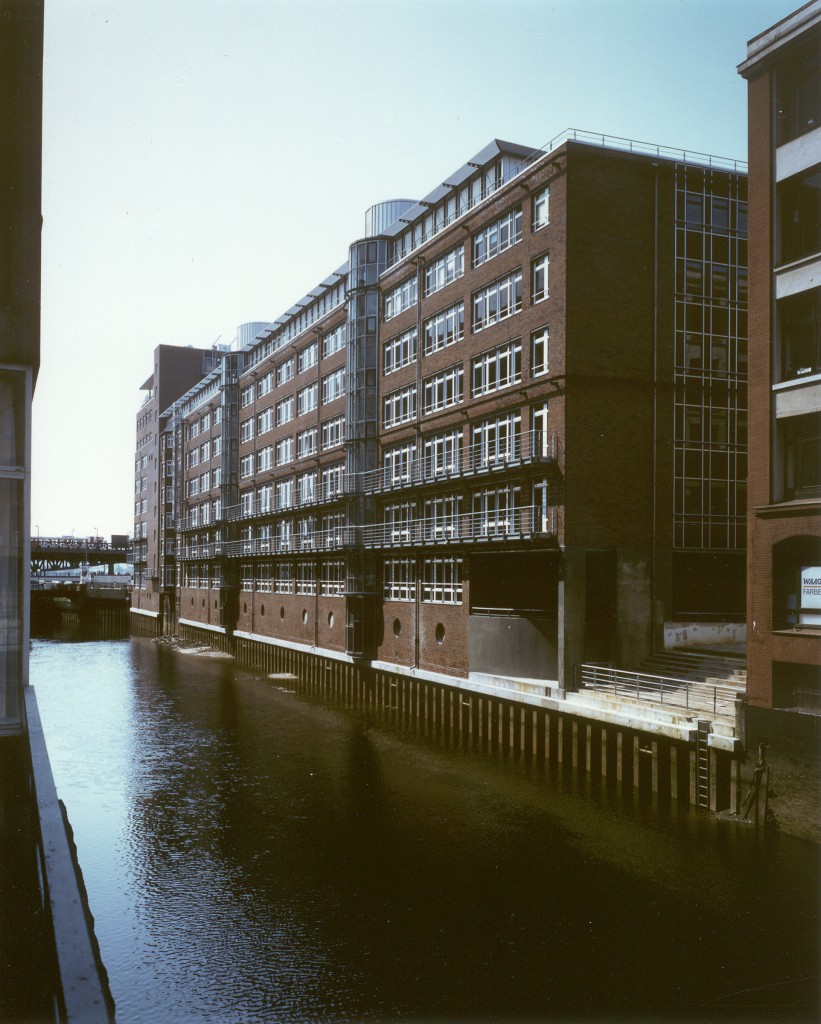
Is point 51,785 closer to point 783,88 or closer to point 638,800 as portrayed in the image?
point 638,800

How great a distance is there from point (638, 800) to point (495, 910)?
8.45 metres

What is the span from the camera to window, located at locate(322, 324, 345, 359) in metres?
52.8

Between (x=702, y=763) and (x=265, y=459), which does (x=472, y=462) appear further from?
(x=265, y=459)

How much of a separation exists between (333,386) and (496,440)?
20.0m

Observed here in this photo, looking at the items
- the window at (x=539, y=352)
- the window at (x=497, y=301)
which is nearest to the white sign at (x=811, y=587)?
the window at (x=539, y=352)

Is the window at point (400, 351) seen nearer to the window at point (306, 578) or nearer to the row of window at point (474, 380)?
the row of window at point (474, 380)

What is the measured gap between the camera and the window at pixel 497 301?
3550 centimetres

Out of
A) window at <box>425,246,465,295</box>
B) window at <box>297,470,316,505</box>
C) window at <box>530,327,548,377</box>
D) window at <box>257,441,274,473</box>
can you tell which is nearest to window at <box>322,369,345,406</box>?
window at <box>297,470,316,505</box>

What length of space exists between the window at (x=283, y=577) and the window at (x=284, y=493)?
380 cm

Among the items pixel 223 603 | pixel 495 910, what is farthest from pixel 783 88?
pixel 223 603

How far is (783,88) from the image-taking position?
24.0m

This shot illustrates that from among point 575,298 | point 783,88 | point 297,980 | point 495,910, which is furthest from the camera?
point 575,298

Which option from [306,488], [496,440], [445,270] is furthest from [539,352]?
[306,488]

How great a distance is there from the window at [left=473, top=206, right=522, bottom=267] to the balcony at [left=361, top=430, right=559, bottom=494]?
25.4 ft
